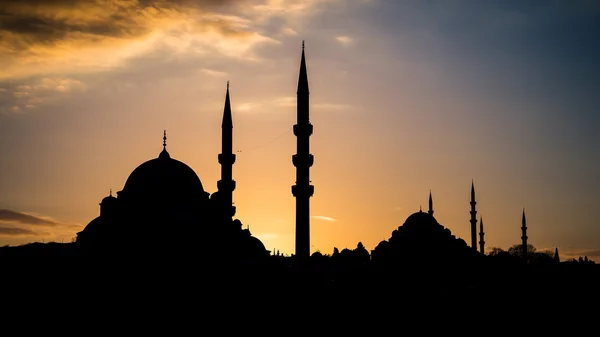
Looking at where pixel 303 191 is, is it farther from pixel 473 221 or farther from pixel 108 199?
pixel 473 221

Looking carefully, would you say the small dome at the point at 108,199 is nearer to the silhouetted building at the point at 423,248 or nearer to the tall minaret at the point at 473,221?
the silhouetted building at the point at 423,248

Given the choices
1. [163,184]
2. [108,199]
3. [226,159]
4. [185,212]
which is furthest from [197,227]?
[108,199]

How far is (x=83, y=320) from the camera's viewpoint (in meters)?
31.0

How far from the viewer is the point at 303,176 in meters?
33.4

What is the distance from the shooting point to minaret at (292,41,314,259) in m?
33.2

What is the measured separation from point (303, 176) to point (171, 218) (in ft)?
22.7

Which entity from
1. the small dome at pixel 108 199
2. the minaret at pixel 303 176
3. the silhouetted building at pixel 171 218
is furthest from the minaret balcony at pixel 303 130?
the small dome at pixel 108 199

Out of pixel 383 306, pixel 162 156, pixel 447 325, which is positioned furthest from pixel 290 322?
pixel 162 156

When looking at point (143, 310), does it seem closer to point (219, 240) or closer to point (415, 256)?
point (219, 240)

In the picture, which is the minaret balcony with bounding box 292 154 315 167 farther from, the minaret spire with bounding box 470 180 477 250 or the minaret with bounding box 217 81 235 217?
the minaret spire with bounding box 470 180 477 250

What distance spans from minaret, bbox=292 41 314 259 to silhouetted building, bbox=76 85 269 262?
3847mm

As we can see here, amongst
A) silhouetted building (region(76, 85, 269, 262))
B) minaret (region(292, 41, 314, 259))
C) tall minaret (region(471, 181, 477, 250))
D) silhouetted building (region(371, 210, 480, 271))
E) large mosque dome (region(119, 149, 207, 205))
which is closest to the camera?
minaret (region(292, 41, 314, 259))

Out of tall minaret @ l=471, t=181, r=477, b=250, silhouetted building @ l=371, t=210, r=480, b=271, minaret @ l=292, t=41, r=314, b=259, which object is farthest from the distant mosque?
tall minaret @ l=471, t=181, r=477, b=250

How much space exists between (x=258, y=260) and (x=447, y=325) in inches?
370
